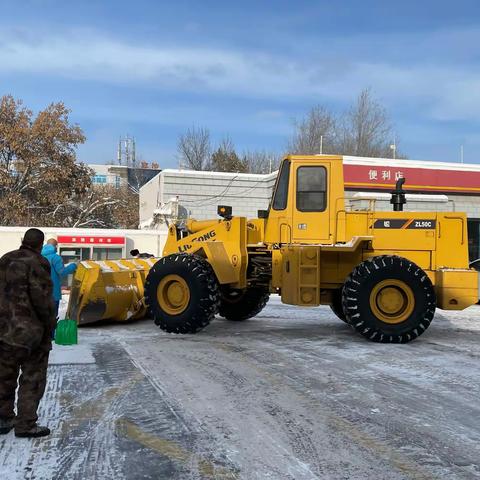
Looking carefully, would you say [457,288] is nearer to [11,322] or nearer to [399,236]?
[399,236]

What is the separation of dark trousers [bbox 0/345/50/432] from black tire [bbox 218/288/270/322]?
6.52m

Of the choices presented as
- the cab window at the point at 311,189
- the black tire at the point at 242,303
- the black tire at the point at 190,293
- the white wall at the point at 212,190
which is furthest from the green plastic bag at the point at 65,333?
the white wall at the point at 212,190

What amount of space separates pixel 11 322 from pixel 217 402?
2.07 m

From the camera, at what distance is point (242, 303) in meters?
11.0

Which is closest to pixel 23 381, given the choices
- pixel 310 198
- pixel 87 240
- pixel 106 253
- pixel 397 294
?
pixel 397 294

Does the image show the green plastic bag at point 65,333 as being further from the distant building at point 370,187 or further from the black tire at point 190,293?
the distant building at point 370,187

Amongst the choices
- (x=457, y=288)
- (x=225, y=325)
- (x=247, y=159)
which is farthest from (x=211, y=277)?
(x=247, y=159)

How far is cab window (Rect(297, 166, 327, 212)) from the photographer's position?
9062 mm

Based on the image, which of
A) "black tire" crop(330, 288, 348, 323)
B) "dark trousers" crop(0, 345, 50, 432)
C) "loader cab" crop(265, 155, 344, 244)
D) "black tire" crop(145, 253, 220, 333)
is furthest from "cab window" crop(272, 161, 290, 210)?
"dark trousers" crop(0, 345, 50, 432)

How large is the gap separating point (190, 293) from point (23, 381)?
470 centimetres

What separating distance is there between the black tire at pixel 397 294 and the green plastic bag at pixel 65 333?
4.02 m

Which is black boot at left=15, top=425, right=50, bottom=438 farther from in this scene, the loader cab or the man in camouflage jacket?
the loader cab

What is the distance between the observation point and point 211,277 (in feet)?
29.4

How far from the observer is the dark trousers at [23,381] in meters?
4.24
